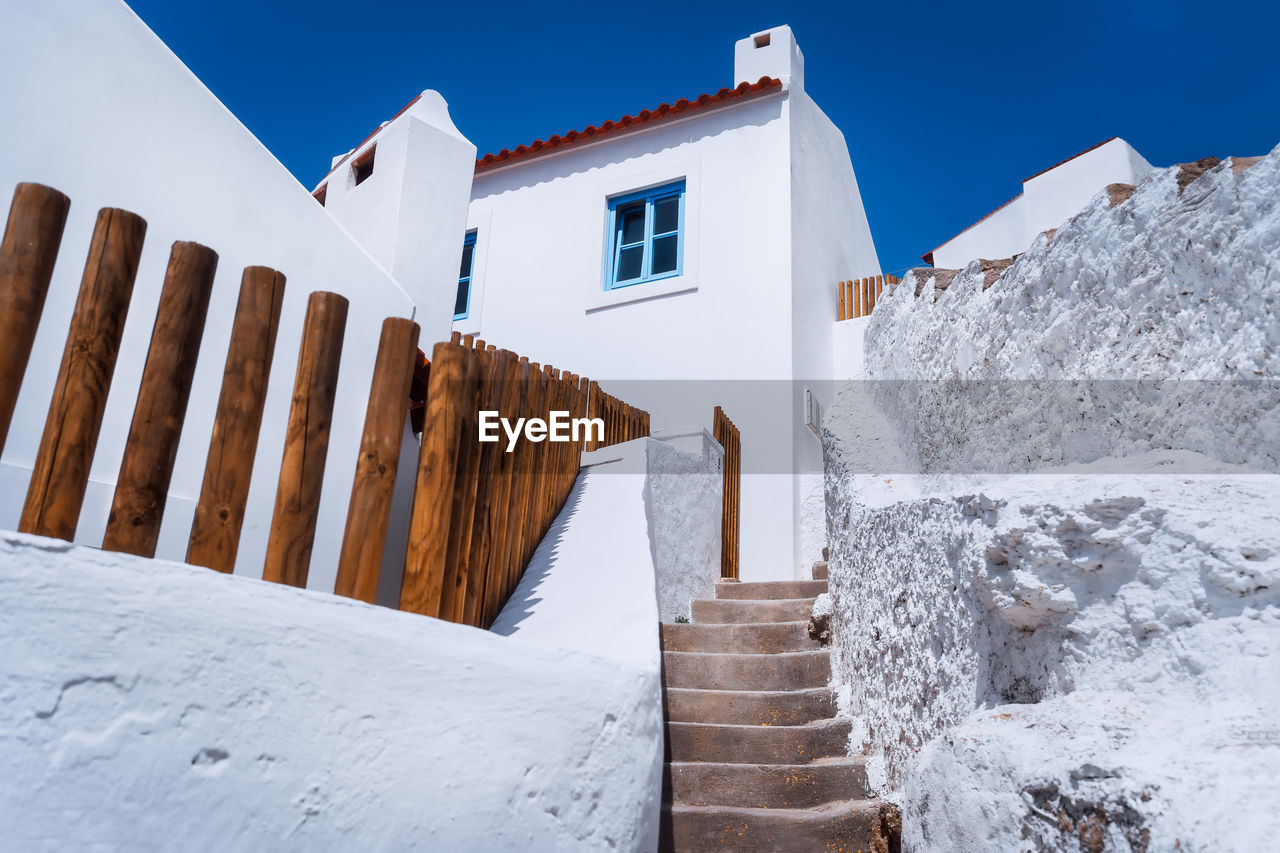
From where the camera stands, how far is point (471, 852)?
6.78ft

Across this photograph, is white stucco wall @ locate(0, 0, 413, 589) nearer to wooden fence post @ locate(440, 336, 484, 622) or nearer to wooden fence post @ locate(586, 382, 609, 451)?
wooden fence post @ locate(440, 336, 484, 622)

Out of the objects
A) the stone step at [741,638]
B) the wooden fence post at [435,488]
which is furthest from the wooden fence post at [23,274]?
the stone step at [741,638]

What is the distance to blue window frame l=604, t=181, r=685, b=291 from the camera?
948 centimetres

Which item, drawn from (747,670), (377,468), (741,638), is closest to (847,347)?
(741,638)

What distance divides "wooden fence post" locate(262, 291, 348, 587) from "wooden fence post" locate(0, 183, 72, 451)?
0.57 m

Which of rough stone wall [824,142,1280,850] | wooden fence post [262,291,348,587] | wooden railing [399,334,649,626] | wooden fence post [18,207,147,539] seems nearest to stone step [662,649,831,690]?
wooden railing [399,334,649,626]

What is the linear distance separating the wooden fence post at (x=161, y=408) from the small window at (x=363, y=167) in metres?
4.71

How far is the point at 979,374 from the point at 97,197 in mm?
3496

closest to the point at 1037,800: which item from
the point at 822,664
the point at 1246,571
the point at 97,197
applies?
the point at 1246,571

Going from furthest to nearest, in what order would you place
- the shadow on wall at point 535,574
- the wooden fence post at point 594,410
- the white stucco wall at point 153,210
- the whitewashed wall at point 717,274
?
the whitewashed wall at point 717,274 → the wooden fence post at point 594,410 → the shadow on wall at point 535,574 → the white stucco wall at point 153,210

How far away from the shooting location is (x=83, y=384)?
6.23ft

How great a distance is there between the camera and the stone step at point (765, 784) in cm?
353

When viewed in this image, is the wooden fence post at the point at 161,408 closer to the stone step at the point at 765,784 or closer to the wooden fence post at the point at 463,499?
the wooden fence post at the point at 463,499

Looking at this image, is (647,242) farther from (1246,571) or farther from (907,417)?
(1246,571)
